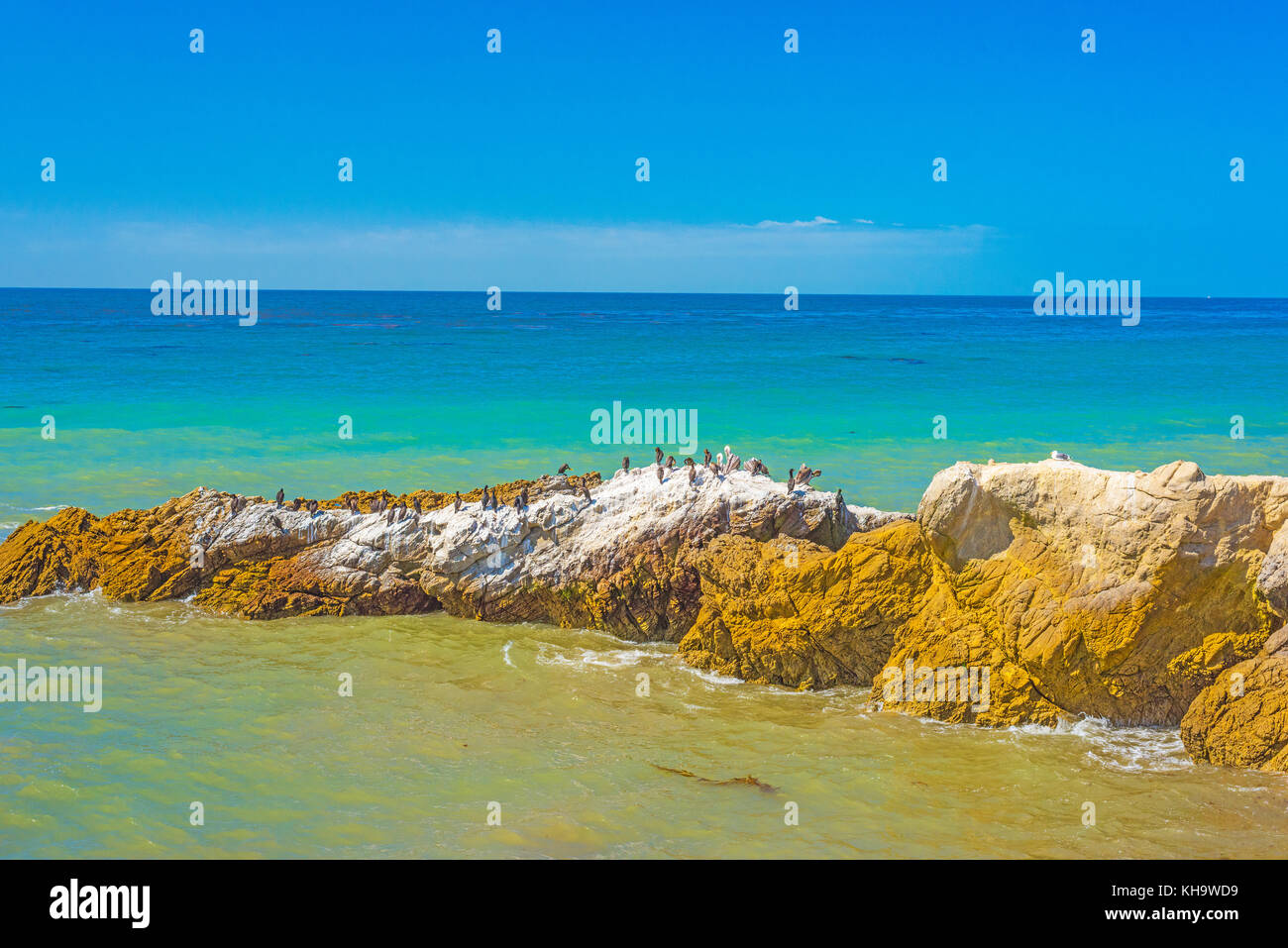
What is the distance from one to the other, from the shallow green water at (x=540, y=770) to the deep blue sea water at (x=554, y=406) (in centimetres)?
781

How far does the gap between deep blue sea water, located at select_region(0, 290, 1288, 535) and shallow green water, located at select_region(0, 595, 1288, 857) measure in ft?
25.6

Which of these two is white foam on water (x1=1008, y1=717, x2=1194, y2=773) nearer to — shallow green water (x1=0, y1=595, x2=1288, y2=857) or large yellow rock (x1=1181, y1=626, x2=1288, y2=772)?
shallow green water (x1=0, y1=595, x2=1288, y2=857)

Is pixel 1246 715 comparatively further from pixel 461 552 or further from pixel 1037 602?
pixel 461 552

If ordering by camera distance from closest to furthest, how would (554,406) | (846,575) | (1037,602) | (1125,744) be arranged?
(1125,744) < (1037,602) < (846,575) < (554,406)

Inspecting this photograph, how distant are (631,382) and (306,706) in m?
29.8

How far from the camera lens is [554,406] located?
29891mm

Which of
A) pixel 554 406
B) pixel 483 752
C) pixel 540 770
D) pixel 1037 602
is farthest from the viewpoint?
pixel 554 406

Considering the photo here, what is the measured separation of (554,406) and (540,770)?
76.3ft

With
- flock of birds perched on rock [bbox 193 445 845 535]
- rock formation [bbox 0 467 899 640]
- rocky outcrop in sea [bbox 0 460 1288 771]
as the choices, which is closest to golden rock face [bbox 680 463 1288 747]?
rocky outcrop in sea [bbox 0 460 1288 771]

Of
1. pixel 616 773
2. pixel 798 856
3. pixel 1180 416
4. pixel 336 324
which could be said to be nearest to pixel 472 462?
pixel 616 773

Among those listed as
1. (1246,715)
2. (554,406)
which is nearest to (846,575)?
(1246,715)

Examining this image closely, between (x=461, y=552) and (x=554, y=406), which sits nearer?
(x=461, y=552)

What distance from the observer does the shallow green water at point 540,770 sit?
6184 millimetres

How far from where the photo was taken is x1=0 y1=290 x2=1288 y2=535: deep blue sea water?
19.4m
